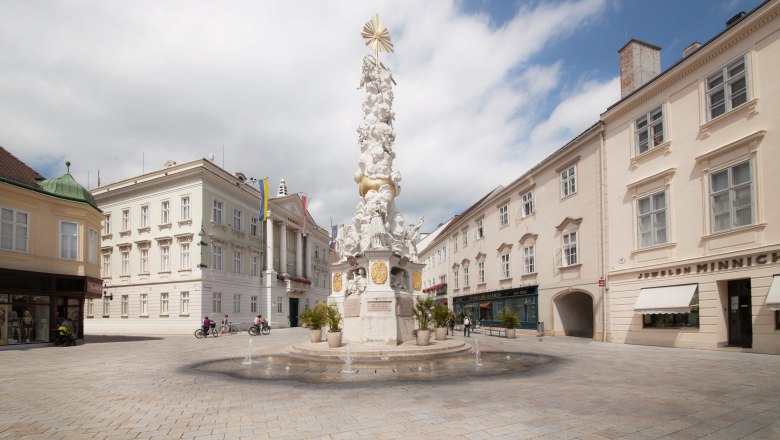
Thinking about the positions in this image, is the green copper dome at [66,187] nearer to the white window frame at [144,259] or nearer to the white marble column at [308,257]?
the white window frame at [144,259]

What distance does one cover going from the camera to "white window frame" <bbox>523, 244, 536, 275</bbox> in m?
29.5

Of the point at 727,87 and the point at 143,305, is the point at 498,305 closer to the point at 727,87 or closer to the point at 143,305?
the point at 727,87

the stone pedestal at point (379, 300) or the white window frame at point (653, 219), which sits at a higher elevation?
the white window frame at point (653, 219)

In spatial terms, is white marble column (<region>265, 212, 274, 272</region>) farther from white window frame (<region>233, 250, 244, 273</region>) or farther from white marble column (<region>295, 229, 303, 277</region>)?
white marble column (<region>295, 229, 303, 277</region>)

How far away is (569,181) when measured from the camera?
2588 cm

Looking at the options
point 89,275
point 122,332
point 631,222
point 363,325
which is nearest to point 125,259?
point 122,332

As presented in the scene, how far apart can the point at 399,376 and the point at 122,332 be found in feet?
108

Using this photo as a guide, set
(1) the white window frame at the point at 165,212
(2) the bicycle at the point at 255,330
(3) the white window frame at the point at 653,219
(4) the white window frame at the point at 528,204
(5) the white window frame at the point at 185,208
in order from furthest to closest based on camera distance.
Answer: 1. (1) the white window frame at the point at 165,212
2. (5) the white window frame at the point at 185,208
3. (2) the bicycle at the point at 255,330
4. (4) the white window frame at the point at 528,204
5. (3) the white window frame at the point at 653,219

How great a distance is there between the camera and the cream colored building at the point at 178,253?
34219 mm

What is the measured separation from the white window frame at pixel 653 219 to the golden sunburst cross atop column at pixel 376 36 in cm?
1342

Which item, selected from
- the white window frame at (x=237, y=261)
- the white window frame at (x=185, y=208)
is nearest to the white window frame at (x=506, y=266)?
the white window frame at (x=237, y=261)

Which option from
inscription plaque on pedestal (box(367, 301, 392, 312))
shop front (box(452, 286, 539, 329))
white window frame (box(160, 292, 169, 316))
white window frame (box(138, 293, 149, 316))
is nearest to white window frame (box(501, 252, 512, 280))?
shop front (box(452, 286, 539, 329))

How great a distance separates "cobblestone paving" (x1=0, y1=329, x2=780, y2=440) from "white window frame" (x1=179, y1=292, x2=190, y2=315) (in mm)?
22669

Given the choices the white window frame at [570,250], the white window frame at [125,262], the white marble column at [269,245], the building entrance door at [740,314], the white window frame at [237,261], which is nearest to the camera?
the building entrance door at [740,314]
